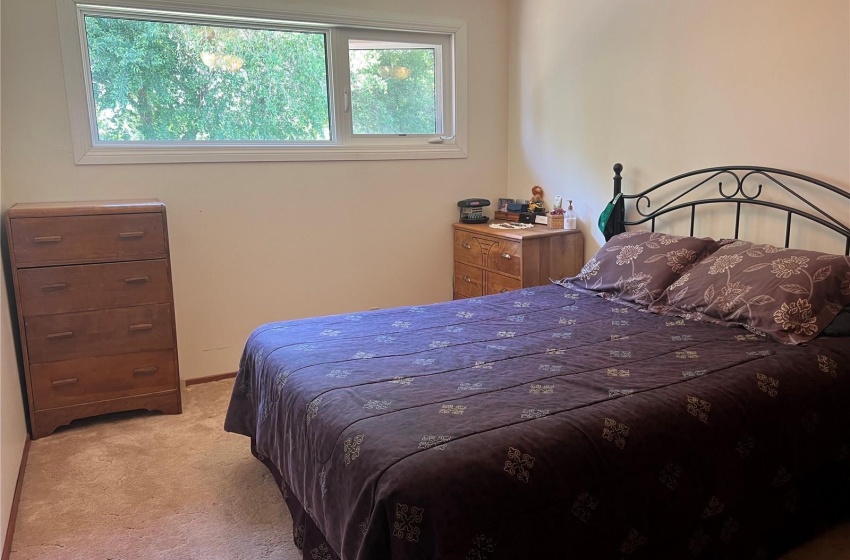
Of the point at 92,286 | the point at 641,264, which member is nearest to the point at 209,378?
the point at 92,286

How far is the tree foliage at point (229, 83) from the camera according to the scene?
325 centimetres

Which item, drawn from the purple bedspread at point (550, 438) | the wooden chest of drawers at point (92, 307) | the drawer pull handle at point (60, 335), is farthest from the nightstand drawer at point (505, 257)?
the drawer pull handle at point (60, 335)

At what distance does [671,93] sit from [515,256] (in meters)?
1.14

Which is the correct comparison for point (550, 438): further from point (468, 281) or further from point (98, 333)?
point (468, 281)

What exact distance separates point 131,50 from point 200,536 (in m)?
2.50

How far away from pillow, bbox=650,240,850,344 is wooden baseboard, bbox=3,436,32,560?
8.20 feet

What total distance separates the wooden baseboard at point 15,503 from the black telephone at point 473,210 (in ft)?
8.85

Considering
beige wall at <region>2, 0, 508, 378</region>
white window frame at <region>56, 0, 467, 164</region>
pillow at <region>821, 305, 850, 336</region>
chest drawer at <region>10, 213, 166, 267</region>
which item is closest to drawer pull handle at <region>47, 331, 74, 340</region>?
chest drawer at <region>10, 213, 166, 267</region>

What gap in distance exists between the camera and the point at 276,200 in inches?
142

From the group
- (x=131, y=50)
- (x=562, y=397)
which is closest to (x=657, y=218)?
(x=562, y=397)

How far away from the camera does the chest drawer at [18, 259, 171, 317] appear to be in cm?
277

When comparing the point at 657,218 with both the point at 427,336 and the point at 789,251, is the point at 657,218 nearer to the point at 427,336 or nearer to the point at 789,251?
the point at 789,251

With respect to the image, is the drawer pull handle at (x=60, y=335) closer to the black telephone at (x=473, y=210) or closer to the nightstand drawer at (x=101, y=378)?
the nightstand drawer at (x=101, y=378)

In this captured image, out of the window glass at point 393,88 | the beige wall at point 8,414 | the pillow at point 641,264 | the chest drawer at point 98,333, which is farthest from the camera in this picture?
the window glass at point 393,88
